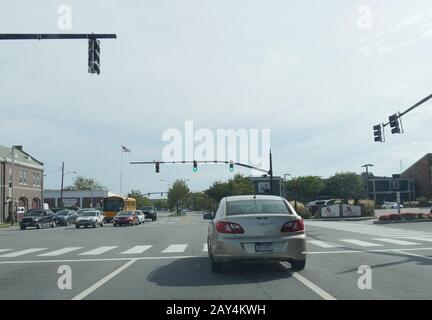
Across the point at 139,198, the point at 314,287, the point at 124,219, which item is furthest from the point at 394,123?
the point at 139,198

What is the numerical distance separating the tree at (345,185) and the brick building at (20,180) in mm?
72840

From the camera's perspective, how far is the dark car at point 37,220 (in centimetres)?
4447

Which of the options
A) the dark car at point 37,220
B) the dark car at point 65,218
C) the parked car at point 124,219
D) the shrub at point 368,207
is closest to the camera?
the dark car at point 37,220

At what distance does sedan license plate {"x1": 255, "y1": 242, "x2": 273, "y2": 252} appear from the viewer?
408 inches

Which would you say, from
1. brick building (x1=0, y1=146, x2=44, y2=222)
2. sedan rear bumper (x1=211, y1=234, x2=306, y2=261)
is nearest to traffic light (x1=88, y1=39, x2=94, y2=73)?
sedan rear bumper (x1=211, y1=234, x2=306, y2=261)

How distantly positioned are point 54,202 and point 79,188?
64.3 ft

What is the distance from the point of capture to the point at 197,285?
967cm

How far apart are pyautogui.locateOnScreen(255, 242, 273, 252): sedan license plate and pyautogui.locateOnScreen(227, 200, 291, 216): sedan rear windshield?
0.92 m

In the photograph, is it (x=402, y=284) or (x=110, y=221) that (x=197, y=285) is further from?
(x=110, y=221)

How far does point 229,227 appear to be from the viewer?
1055 centimetres

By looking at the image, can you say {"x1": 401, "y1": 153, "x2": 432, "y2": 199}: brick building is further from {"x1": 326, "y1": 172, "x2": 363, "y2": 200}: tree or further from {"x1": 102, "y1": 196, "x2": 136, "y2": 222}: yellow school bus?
{"x1": 102, "y1": 196, "x2": 136, "y2": 222}: yellow school bus

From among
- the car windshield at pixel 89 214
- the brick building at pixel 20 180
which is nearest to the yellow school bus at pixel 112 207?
the car windshield at pixel 89 214

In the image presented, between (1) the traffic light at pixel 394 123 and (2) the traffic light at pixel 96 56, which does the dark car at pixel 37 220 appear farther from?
(2) the traffic light at pixel 96 56
